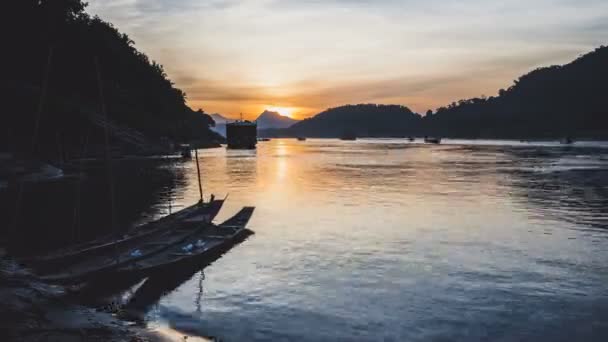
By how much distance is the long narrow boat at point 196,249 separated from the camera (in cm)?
1532

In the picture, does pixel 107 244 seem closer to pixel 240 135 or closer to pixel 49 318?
pixel 49 318

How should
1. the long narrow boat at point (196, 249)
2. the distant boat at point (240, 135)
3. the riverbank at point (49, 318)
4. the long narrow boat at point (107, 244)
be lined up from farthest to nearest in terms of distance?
the distant boat at point (240, 135) → the long narrow boat at point (196, 249) → the long narrow boat at point (107, 244) → the riverbank at point (49, 318)

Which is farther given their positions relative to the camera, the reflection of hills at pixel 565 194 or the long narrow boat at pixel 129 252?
the reflection of hills at pixel 565 194

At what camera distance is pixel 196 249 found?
19047mm

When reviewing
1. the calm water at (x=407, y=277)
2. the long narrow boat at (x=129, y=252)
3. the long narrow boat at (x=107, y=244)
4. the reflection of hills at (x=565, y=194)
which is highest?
the long narrow boat at (x=107, y=244)

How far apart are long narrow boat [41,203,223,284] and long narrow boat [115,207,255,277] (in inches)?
8.0

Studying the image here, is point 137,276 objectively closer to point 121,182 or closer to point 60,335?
point 60,335

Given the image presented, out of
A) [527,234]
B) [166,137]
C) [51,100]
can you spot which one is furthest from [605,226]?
[166,137]

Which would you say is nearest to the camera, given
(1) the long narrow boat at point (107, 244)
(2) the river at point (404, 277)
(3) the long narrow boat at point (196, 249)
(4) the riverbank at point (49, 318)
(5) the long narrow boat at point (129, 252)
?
(4) the riverbank at point (49, 318)

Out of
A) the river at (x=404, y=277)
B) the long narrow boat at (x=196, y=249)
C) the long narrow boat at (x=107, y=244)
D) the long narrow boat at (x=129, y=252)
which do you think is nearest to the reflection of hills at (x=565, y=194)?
the river at (x=404, y=277)

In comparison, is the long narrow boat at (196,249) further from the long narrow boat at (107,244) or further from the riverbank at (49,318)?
the riverbank at (49,318)

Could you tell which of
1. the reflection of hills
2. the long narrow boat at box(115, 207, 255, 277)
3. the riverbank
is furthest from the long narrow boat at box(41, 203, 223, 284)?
the reflection of hills

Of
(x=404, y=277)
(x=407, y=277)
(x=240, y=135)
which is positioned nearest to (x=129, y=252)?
(x=404, y=277)

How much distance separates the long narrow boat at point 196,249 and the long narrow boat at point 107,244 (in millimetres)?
1159
